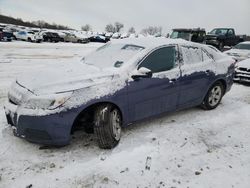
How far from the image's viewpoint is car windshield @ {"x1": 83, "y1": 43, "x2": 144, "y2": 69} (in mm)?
4316

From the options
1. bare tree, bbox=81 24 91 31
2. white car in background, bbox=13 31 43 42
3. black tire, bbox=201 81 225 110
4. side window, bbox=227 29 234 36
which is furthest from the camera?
bare tree, bbox=81 24 91 31

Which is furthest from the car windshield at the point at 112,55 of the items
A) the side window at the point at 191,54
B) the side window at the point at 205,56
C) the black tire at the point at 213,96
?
the black tire at the point at 213,96

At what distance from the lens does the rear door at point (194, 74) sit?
484 centimetres

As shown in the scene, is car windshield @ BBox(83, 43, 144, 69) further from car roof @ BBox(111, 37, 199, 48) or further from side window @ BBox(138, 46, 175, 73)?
side window @ BBox(138, 46, 175, 73)

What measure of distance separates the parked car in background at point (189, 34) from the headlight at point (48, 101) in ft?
51.8

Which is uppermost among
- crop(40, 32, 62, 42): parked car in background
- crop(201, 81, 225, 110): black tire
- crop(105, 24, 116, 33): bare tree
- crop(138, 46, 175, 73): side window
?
crop(138, 46, 175, 73): side window

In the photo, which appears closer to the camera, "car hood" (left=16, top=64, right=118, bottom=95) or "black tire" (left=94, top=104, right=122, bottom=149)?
"car hood" (left=16, top=64, right=118, bottom=95)

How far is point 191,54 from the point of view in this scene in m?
5.07

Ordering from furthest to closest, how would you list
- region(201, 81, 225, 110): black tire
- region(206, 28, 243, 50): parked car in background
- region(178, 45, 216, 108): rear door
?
region(206, 28, 243, 50): parked car in background, region(201, 81, 225, 110): black tire, region(178, 45, 216, 108): rear door

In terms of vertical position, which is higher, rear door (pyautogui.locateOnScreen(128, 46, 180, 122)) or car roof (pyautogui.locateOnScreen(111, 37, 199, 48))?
car roof (pyautogui.locateOnScreen(111, 37, 199, 48))

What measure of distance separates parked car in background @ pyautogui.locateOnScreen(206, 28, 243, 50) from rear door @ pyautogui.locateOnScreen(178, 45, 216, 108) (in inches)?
651

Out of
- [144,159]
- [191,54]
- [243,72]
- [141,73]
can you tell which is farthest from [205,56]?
[243,72]

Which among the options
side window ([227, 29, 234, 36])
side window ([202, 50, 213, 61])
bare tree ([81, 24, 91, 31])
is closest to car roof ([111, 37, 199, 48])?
side window ([202, 50, 213, 61])

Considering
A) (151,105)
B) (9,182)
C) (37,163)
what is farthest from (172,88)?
(9,182)
